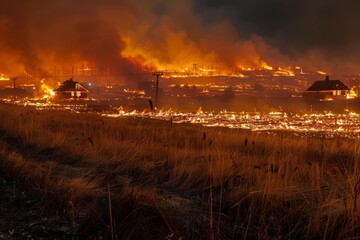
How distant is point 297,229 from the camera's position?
391cm

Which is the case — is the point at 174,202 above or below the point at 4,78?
below

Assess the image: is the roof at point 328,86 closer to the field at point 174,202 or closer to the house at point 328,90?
the house at point 328,90

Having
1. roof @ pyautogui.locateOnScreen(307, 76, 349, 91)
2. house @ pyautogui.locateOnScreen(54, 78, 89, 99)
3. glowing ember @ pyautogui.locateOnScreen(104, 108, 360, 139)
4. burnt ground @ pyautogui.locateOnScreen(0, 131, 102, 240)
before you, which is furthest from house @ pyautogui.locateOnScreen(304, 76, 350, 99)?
burnt ground @ pyautogui.locateOnScreen(0, 131, 102, 240)

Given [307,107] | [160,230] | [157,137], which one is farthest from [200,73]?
[160,230]

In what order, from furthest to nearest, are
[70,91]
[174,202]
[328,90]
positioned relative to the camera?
[70,91], [328,90], [174,202]

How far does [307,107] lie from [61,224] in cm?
5684

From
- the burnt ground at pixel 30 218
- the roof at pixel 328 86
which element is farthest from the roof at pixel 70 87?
the burnt ground at pixel 30 218

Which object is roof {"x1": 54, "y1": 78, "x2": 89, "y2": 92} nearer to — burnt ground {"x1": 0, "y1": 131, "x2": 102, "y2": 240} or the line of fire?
the line of fire

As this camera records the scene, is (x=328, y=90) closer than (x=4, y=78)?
Yes

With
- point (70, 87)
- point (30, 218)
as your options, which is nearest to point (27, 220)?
point (30, 218)

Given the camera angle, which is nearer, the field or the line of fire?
the field

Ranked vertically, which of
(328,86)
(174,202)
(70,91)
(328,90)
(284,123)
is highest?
(328,86)

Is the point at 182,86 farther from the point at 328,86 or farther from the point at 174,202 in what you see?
the point at 174,202

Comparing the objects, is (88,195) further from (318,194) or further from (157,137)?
(157,137)
